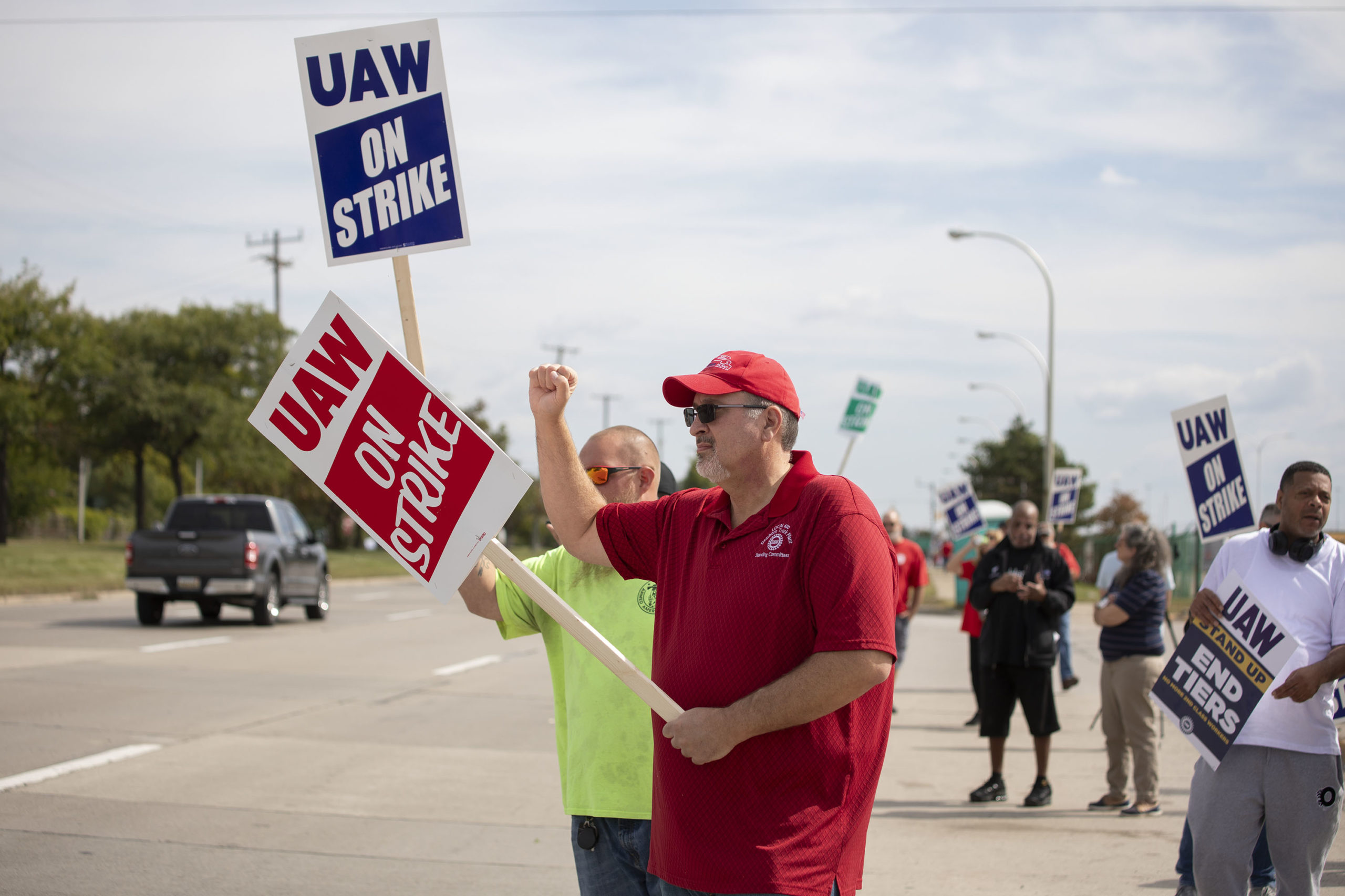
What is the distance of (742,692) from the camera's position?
9.27ft

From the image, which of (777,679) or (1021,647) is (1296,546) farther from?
(1021,647)

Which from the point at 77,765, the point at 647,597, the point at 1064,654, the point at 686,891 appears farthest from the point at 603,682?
the point at 1064,654

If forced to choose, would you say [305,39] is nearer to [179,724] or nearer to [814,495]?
[814,495]

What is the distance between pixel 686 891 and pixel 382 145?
2.07m

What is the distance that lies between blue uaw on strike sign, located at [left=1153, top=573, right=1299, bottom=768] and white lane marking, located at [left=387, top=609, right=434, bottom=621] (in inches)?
741

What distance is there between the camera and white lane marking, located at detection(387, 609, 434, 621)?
2314 centimetres

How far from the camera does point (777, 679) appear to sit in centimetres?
279

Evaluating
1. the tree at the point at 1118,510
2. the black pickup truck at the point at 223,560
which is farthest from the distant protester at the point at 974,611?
the tree at the point at 1118,510

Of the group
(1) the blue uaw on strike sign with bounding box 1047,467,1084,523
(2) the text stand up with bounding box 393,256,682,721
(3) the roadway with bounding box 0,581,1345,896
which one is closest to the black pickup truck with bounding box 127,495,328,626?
(3) the roadway with bounding box 0,581,1345,896

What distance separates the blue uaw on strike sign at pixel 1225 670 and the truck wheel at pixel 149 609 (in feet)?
56.4

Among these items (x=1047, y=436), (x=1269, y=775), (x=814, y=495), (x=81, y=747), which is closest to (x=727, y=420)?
(x=814, y=495)

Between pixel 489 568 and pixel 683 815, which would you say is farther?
pixel 489 568

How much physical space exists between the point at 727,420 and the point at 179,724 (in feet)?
28.0

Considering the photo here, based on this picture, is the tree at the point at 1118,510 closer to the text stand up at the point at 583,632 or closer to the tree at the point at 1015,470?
the tree at the point at 1015,470
